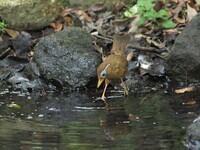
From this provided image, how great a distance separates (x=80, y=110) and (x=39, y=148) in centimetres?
156

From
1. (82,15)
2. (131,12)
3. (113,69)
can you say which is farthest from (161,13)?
(113,69)

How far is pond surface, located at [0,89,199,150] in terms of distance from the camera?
4.38 metres

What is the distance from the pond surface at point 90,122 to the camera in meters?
4.38

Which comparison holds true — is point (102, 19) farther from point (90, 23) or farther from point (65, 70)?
point (65, 70)

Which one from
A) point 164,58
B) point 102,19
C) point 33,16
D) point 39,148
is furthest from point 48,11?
point 39,148

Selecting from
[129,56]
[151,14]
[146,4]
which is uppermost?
[146,4]

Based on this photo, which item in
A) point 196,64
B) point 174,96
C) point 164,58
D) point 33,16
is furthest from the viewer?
point 33,16

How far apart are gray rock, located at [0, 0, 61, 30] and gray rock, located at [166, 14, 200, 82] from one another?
279 cm

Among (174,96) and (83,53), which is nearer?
(174,96)

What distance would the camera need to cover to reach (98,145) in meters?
4.32

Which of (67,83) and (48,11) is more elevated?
(48,11)

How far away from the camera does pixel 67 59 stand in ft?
23.2

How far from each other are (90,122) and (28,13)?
3.90m

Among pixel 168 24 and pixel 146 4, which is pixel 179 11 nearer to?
pixel 168 24
